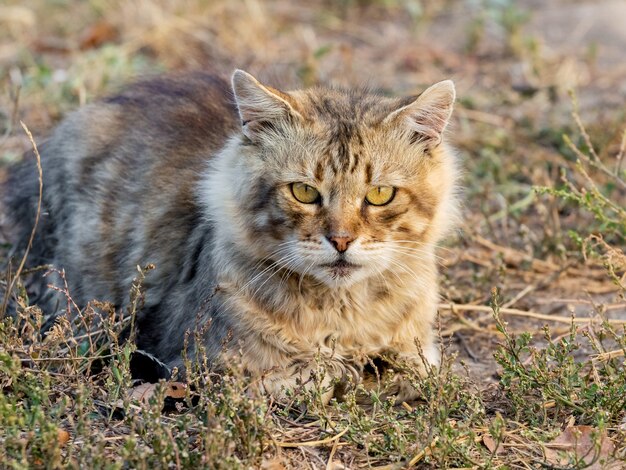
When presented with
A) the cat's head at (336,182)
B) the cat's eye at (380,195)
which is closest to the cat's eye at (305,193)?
the cat's head at (336,182)

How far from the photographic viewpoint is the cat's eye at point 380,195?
3.29 meters

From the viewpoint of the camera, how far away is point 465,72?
7.53 m

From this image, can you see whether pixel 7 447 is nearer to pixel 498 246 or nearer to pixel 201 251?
pixel 201 251

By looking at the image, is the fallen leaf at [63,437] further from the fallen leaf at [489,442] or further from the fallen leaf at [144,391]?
the fallen leaf at [489,442]

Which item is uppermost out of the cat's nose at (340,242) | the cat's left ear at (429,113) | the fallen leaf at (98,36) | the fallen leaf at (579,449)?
the cat's left ear at (429,113)

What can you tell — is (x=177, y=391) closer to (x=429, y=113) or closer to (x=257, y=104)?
(x=257, y=104)

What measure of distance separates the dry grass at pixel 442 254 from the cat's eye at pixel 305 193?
0.69 meters

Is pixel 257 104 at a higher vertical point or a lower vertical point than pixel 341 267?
higher

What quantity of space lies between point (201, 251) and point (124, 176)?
30.0 inches

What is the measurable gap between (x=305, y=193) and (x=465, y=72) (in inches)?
180

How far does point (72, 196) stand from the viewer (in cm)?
444

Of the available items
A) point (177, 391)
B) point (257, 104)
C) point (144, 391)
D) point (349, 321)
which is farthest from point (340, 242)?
point (144, 391)

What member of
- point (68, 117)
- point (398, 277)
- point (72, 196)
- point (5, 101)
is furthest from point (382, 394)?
point (5, 101)

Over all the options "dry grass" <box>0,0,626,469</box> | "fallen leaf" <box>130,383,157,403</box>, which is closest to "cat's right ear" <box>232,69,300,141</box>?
"dry grass" <box>0,0,626,469</box>
